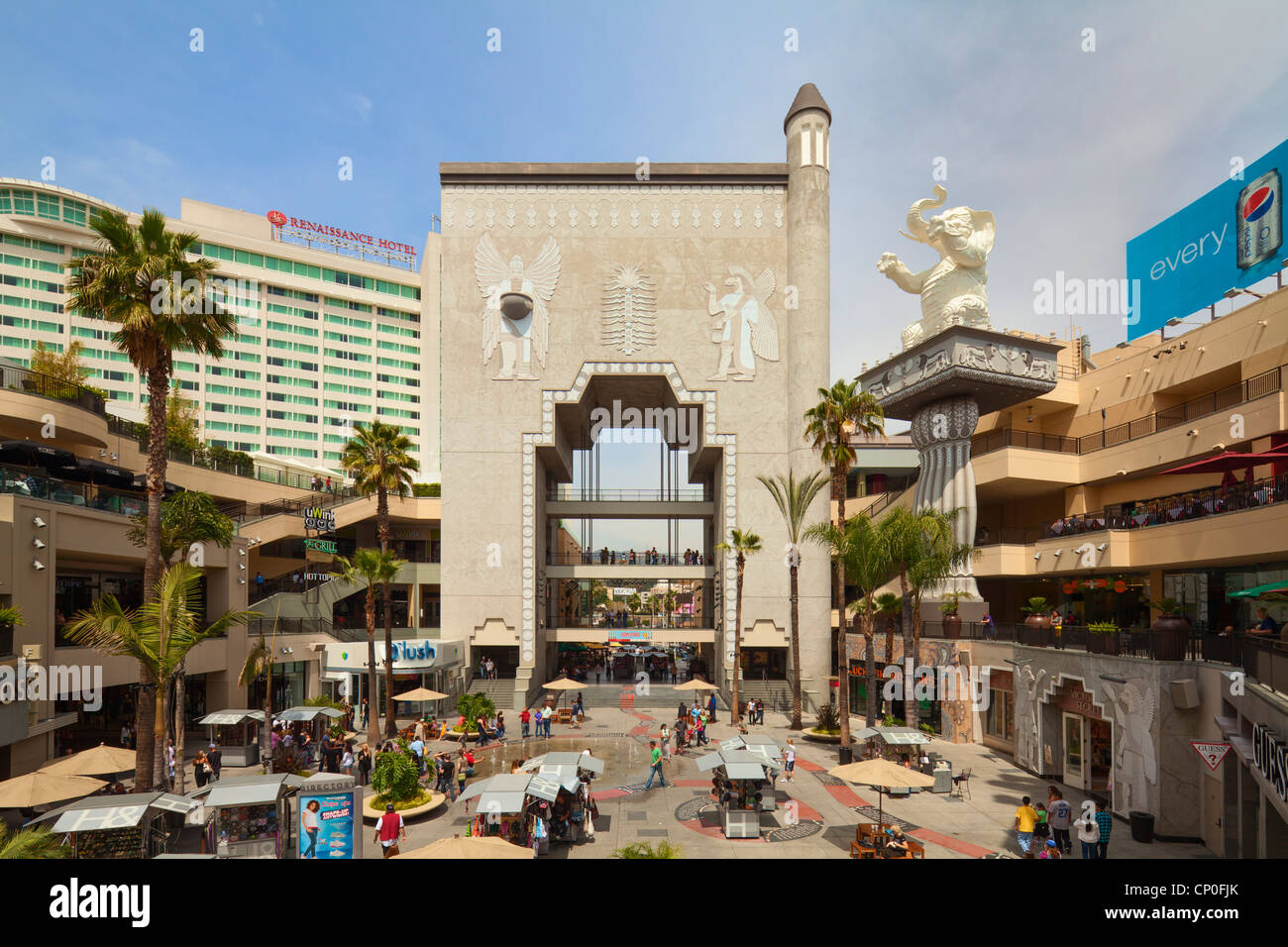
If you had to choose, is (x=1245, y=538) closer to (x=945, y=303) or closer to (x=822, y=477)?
(x=945, y=303)

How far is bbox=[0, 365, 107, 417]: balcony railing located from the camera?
105 ft

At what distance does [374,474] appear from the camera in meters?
36.2

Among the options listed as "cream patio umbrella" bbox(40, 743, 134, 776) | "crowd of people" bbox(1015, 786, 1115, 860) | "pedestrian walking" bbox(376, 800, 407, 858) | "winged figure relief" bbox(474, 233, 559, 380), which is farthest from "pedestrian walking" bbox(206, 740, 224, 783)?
"winged figure relief" bbox(474, 233, 559, 380)

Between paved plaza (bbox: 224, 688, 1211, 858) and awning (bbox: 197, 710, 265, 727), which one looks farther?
awning (bbox: 197, 710, 265, 727)

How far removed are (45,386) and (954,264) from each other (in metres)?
45.6

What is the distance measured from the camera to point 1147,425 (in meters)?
38.1

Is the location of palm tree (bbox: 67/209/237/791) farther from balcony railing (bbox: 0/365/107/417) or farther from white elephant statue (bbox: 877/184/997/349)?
white elephant statue (bbox: 877/184/997/349)

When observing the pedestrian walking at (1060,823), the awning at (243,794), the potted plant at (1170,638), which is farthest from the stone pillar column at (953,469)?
the awning at (243,794)

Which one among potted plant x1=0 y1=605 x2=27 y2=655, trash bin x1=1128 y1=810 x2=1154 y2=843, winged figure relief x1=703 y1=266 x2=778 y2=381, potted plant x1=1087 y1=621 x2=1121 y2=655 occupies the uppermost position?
winged figure relief x1=703 y1=266 x2=778 y2=381

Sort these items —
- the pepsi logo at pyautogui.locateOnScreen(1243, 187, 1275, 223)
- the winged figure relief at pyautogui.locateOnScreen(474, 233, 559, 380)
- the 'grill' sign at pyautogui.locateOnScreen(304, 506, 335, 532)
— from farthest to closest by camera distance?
1. the winged figure relief at pyautogui.locateOnScreen(474, 233, 559, 380)
2. the 'grill' sign at pyautogui.locateOnScreen(304, 506, 335, 532)
3. the pepsi logo at pyautogui.locateOnScreen(1243, 187, 1275, 223)

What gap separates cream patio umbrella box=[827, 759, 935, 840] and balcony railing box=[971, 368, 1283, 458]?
70.2 feet

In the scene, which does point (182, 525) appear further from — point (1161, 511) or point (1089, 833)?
point (1161, 511)
